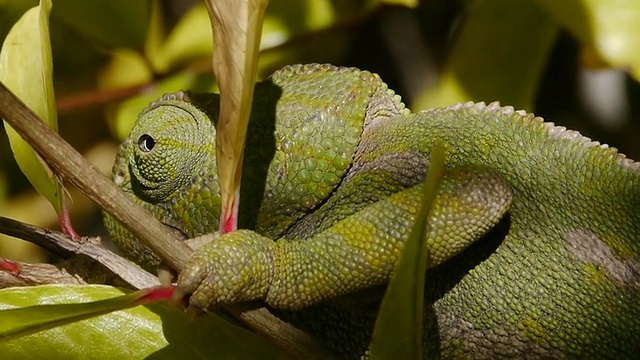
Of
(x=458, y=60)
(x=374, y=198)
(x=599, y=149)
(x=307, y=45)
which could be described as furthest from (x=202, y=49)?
(x=599, y=149)

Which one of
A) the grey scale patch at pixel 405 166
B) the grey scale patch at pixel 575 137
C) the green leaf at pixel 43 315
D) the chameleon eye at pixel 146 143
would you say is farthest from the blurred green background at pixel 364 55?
the green leaf at pixel 43 315

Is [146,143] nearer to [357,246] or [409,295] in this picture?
[357,246]

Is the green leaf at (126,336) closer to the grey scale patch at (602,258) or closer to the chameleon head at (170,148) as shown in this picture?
the chameleon head at (170,148)

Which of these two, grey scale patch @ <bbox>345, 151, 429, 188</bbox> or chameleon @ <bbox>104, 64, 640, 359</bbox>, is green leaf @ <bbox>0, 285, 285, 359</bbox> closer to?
chameleon @ <bbox>104, 64, 640, 359</bbox>

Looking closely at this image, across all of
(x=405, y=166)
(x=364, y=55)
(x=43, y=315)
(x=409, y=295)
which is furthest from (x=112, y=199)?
(x=364, y=55)

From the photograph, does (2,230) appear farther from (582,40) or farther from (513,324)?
(582,40)

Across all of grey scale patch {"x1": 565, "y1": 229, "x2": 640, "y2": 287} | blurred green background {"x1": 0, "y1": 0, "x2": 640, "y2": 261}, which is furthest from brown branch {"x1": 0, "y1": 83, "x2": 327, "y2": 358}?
blurred green background {"x1": 0, "y1": 0, "x2": 640, "y2": 261}

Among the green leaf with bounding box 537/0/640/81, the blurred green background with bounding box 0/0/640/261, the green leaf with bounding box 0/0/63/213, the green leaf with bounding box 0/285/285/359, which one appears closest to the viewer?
the green leaf with bounding box 0/285/285/359
